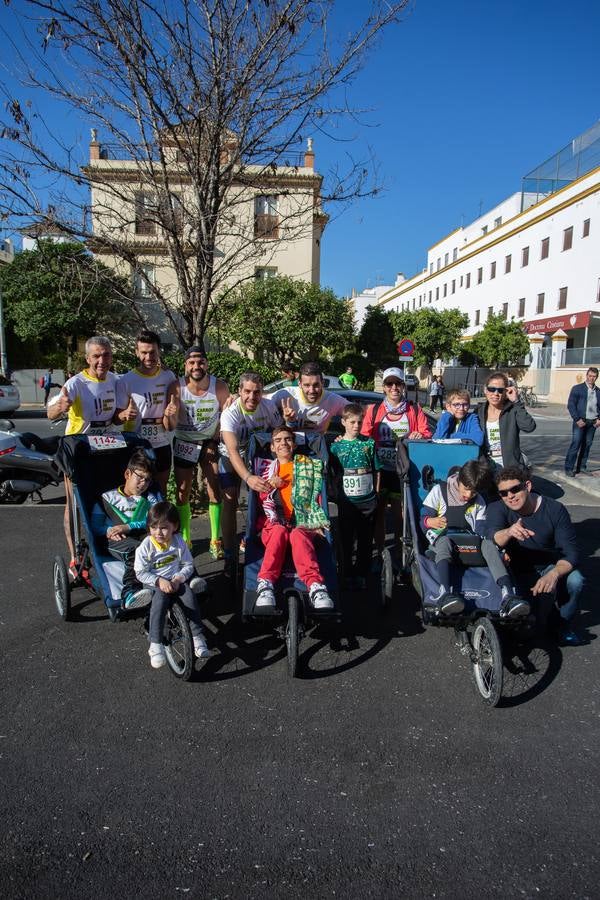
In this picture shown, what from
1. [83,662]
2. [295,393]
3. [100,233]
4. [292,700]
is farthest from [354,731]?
[100,233]

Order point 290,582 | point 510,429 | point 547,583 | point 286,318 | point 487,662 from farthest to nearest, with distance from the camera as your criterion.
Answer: point 286,318, point 510,429, point 290,582, point 547,583, point 487,662

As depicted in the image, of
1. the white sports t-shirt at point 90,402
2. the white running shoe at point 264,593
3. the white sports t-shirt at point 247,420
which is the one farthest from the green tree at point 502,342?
the white running shoe at point 264,593

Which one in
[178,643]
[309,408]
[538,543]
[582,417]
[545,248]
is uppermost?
[545,248]

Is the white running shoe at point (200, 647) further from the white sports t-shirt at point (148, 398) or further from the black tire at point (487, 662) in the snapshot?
the white sports t-shirt at point (148, 398)

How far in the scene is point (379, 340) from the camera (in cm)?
3562

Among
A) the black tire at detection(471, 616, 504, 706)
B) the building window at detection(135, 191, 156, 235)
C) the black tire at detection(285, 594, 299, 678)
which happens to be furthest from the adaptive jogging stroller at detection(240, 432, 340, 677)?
the building window at detection(135, 191, 156, 235)

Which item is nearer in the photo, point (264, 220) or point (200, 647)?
point (200, 647)

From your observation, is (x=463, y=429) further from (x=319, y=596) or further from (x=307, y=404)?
(x=319, y=596)

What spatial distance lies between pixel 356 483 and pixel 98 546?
217 centimetres

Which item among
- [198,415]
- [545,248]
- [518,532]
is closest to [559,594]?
[518,532]

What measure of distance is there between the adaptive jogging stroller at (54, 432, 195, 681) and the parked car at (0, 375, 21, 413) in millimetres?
16061

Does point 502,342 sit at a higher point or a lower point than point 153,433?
higher

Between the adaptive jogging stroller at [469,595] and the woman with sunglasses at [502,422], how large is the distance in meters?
0.94

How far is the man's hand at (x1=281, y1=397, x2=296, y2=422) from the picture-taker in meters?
5.27
